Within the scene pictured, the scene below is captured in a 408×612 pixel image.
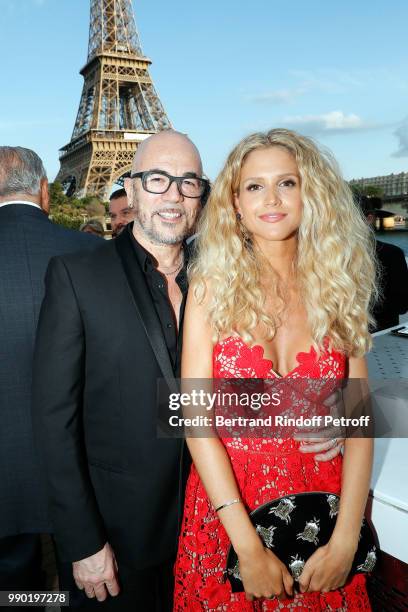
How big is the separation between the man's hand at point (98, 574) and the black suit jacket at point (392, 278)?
3.15 meters

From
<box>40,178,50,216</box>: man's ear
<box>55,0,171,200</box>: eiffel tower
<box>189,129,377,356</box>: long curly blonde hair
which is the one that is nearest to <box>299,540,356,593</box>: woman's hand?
<box>189,129,377,356</box>: long curly blonde hair

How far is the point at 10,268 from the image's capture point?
2363 mm

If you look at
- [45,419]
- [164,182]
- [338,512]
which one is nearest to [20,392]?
[45,419]

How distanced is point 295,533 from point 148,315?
96cm

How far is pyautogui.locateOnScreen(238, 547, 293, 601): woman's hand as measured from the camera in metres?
1.60

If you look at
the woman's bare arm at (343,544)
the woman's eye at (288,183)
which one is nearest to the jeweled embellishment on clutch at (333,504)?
the woman's bare arm at (343,544)

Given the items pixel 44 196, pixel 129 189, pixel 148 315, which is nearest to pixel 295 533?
pixel 148 315

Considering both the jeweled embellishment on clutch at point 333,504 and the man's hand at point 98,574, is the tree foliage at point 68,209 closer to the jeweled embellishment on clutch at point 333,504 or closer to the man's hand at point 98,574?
the man's hand at point 98,574

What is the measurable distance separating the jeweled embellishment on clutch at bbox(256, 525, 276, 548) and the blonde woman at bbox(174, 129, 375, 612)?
31 mm

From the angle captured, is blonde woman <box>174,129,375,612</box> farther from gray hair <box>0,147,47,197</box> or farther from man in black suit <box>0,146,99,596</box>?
gray hair <box>0,147,47,197</box>

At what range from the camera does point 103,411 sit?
2.01 m

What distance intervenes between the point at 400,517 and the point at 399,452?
313 mm

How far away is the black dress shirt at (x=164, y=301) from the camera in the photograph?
1974 millimetres

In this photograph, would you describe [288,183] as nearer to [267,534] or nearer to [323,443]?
[323,443]
